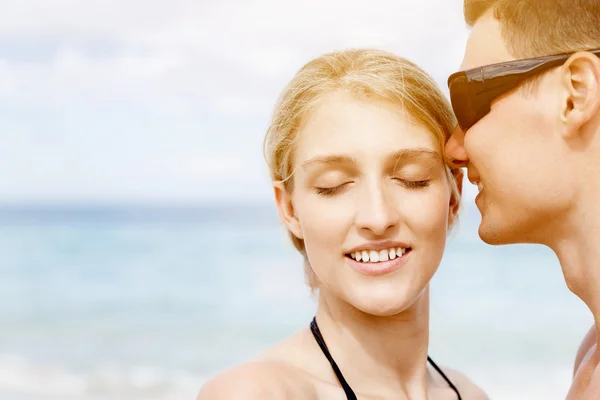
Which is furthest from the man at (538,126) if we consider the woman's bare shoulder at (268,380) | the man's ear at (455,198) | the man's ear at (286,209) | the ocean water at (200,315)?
the ocean water at (200,315)

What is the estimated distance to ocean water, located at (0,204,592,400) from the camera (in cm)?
1247

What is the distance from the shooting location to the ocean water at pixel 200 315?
12.5 metres

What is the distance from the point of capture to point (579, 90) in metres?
2.63

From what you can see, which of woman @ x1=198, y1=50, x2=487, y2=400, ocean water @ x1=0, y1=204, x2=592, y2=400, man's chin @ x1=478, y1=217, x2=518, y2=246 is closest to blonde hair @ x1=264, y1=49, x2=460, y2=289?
woman @ x1=198, y1=50, x2=487, y2=400

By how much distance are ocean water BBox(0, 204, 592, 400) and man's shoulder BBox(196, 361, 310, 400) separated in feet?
21.7

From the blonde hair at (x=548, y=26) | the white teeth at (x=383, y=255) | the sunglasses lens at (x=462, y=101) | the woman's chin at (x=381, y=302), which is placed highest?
the blonde hair at (x=548, y=26)

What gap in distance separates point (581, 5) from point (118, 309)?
1567 centimetres

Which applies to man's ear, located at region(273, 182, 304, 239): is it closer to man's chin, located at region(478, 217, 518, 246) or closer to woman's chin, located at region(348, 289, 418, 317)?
woman's chin, located at region(348, 289, 418, 317)

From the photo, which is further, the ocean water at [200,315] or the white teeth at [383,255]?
the ocean water at [200,315]

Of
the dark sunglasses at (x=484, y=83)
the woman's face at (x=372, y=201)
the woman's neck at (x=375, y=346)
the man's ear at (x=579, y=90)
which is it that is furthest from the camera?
the woman's neck at (x=375, y=346)

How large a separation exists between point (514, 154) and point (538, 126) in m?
0.12

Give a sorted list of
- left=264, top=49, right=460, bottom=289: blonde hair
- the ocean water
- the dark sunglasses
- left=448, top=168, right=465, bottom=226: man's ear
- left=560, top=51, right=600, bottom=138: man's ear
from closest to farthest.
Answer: left=560, top=51, right=600, bottom=138: man's ear → the dark sunglasses → left=264, top=49, right=460, bottom=289: blonde hair → left=448, top=168, right=465, bottom=226: man's ear → the ocean water

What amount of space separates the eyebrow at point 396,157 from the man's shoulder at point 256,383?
71cm

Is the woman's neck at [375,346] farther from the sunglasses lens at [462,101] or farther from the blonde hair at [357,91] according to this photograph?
the sunglasses lens at [462,101]
